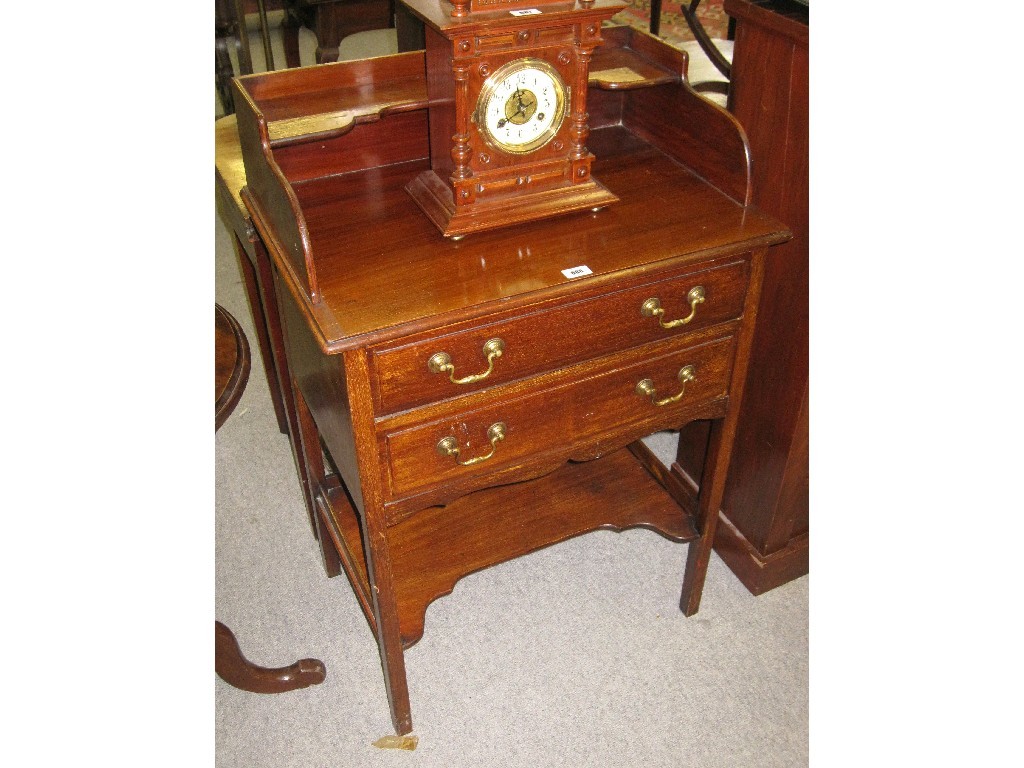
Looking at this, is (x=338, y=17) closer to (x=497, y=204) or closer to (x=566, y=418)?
(x=497, y=204)

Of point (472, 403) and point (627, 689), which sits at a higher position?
point (472, 403)

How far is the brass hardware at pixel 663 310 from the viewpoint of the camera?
1.47 m

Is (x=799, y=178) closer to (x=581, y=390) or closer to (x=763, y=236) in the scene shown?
(x=763, y=236)

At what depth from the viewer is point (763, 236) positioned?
4.83 feet

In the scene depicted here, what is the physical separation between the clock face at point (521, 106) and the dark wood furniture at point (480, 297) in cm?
16

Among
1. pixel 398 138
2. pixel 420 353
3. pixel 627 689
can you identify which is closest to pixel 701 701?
pixel 627 689

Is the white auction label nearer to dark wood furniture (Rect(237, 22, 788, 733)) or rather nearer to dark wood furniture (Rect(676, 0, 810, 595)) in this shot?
dark wood furniture (Rect(237, 22, 788, 733))

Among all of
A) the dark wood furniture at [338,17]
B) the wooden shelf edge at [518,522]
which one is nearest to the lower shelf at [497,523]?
the wooden shelf edge at [518,522]

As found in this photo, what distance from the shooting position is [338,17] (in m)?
4.32

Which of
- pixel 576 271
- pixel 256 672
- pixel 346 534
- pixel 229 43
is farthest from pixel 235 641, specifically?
pixel 229 43

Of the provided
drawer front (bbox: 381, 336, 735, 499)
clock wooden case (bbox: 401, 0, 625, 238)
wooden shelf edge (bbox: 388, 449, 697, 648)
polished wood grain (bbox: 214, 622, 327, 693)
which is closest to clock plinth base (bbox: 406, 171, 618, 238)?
clock wooden case (bbox: 401, 0, 625, 238)

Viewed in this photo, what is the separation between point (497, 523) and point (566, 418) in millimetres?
521

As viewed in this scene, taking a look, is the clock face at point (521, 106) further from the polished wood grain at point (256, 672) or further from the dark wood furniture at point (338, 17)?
the dark wood furniture at point (338, 17)

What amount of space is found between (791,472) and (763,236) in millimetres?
779
